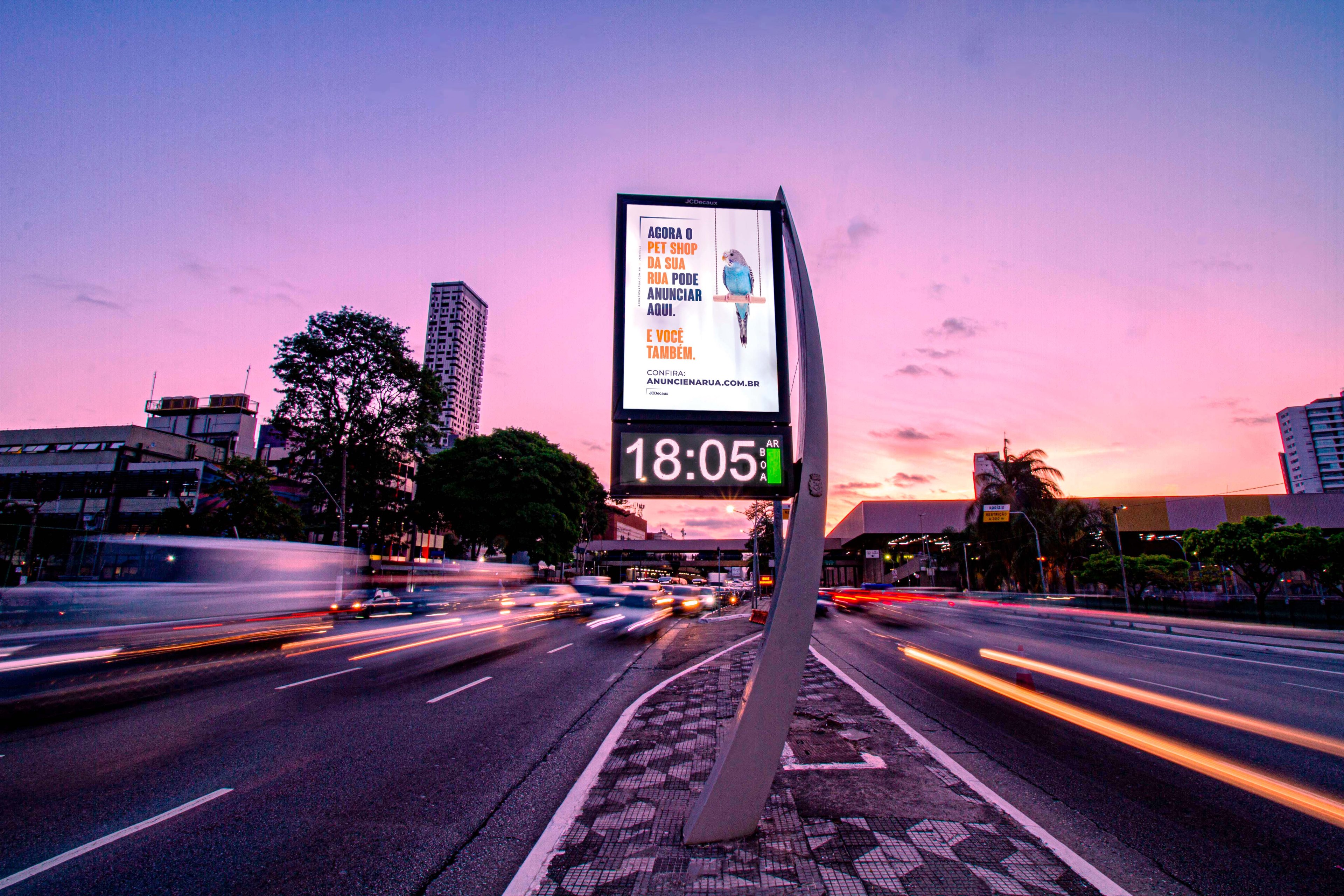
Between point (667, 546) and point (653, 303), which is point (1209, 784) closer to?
point (653, 303)

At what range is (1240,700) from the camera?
33.5ft

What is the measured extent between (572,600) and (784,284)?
3578 cm

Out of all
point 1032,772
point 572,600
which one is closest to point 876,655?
point 1032,772

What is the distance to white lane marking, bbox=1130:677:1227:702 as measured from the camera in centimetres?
1045

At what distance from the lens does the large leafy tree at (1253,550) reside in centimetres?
2859

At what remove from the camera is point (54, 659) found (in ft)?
43.1

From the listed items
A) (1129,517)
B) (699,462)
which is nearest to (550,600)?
(699,462)

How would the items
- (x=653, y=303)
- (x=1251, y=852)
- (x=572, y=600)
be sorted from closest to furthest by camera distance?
(x=1251, y=852) → (x=653, y=303) → (x=572, y=600)

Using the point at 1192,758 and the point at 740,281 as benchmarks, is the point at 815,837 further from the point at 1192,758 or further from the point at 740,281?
the point at 1192,758

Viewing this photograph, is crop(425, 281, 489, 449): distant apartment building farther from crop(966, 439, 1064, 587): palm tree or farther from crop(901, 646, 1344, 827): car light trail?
crop(901, 646, 1344, 827): car light trail

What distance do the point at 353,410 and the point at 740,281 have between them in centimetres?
3373

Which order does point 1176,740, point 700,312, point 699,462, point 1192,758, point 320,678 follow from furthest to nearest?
point 320,678 < point 1176,740 < point 1192,758 < point 700,312 < point 699,462

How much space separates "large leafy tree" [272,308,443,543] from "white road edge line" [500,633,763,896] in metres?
29.8

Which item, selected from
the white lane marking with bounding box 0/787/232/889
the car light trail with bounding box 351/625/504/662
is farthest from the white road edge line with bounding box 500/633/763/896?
the car light trail with bounding box 351/625/504/662
